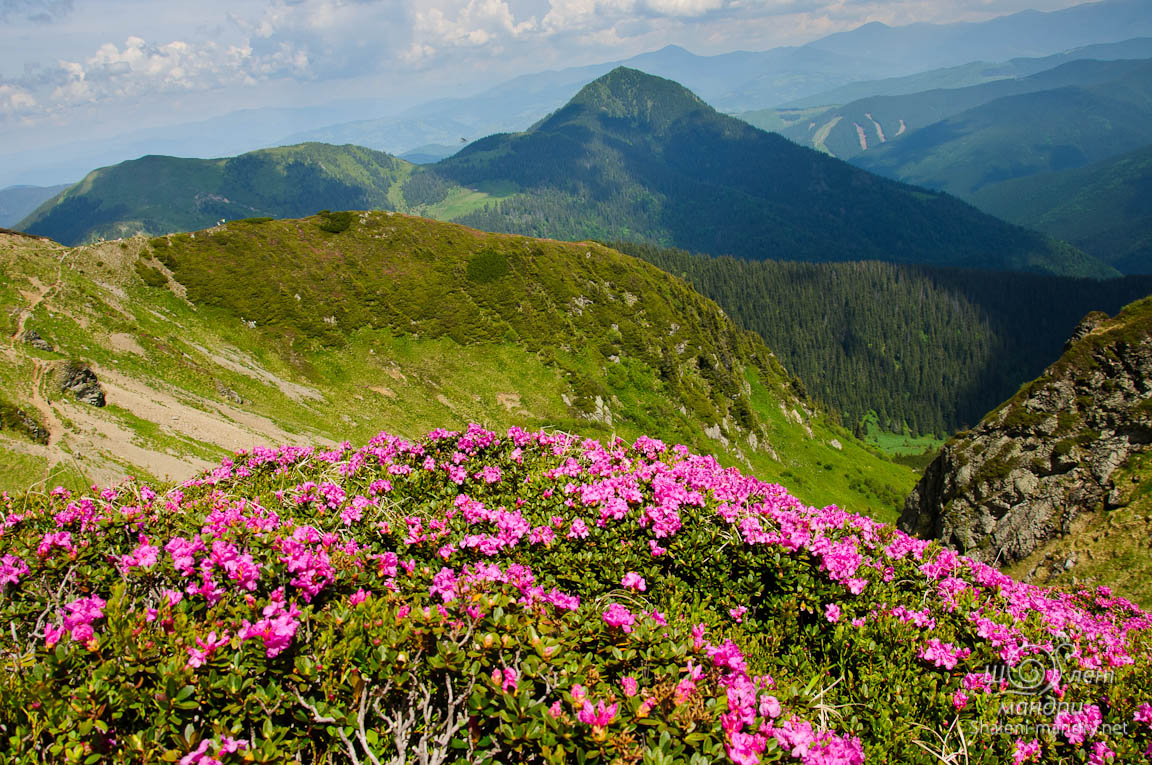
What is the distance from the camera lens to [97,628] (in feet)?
18.1

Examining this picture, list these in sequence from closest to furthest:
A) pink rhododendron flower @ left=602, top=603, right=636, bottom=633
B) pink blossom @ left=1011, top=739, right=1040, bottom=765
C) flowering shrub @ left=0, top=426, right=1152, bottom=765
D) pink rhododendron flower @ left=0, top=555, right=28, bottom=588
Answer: flowering shrub @ left=0, top=426, right=1152, bottom=765 < pink rhododendron flower @ left=602, top=603, right=636, bottom=633 < pink rhododendron flower @ left=0, top=555, right=28, bottom=588 < pink blossom @ left=1011, top=739, right=1040, bottom=765

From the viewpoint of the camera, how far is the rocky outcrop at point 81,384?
30703mm

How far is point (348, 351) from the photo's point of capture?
53344 mm

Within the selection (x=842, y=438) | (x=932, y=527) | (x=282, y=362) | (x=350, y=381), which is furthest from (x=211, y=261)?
(x=842, y=438)

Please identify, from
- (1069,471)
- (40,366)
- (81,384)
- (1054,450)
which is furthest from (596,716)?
(1054,450)

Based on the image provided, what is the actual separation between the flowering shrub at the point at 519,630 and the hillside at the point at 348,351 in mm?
21848

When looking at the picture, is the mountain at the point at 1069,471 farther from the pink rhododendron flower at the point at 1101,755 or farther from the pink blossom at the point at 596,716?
the pink blossom at the point at 596,716

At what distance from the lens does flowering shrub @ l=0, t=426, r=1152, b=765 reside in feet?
14.8

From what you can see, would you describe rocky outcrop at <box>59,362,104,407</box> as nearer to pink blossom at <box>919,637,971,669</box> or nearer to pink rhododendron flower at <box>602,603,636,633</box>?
pink rhododendron flower at <box>602,603,636,633</box>

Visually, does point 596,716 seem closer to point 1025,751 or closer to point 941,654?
point 941,654

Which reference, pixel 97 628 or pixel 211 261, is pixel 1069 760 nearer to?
pixel 97 628

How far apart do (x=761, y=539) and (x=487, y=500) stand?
4.74m

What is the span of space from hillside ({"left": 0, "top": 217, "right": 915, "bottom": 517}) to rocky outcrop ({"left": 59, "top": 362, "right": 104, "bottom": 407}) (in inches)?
6.3

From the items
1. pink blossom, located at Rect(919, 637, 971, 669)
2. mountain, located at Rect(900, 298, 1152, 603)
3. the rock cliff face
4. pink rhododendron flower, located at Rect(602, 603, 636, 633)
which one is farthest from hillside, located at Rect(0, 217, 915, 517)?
pink blossom, located at Rect(919, 637, 971, 669)
